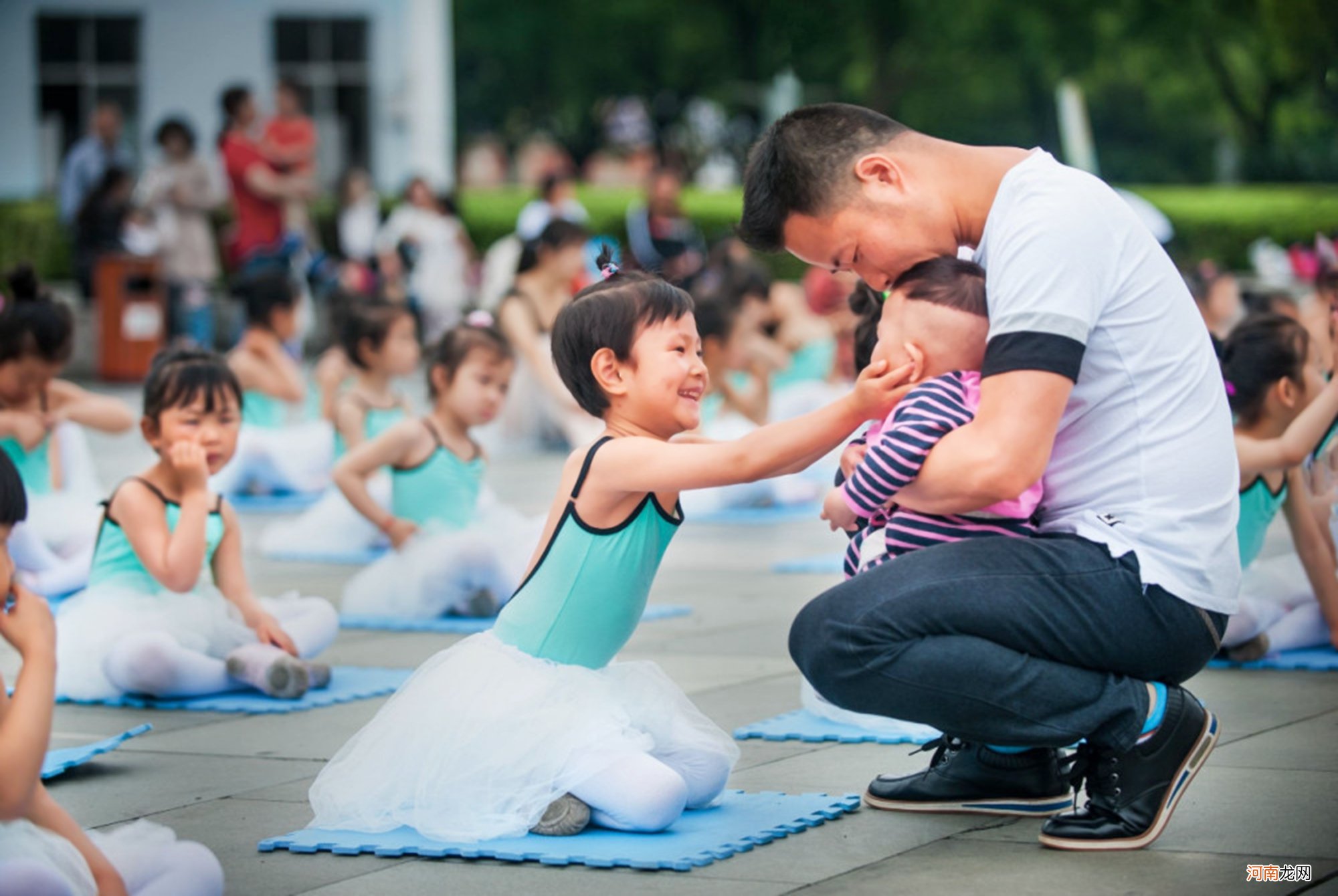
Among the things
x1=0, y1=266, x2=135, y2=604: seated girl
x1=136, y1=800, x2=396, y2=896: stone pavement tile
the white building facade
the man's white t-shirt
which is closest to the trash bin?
the white building facade

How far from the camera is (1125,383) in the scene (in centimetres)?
370

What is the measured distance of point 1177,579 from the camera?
3709mm

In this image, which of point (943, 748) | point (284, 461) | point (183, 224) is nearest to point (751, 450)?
point (943, 748)

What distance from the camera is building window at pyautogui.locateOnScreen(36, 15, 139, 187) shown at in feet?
76.1

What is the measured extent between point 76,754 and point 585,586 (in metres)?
1.47

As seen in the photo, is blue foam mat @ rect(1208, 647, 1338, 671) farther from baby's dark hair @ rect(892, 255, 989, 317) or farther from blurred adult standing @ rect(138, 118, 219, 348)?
blurred adult standing @ rect(138, 118, 219, 348)

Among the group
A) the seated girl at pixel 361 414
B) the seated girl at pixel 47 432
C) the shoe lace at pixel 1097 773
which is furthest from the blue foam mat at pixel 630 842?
the seated girl at pixel 361 414

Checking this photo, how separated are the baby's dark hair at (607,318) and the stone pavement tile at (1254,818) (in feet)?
4.41

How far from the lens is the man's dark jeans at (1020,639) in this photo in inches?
145

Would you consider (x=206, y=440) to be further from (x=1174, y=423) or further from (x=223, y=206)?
(x=223, y=206)

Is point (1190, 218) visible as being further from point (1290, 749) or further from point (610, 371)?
point (610, 371)

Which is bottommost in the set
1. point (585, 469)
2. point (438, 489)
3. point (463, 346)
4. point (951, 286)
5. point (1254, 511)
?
point (438, 489)

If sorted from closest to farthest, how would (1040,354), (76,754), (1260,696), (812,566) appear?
(1040,354) < (76,754) < (1260,696) < (812,566)

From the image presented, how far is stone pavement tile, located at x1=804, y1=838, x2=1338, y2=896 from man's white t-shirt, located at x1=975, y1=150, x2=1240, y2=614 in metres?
0.54
